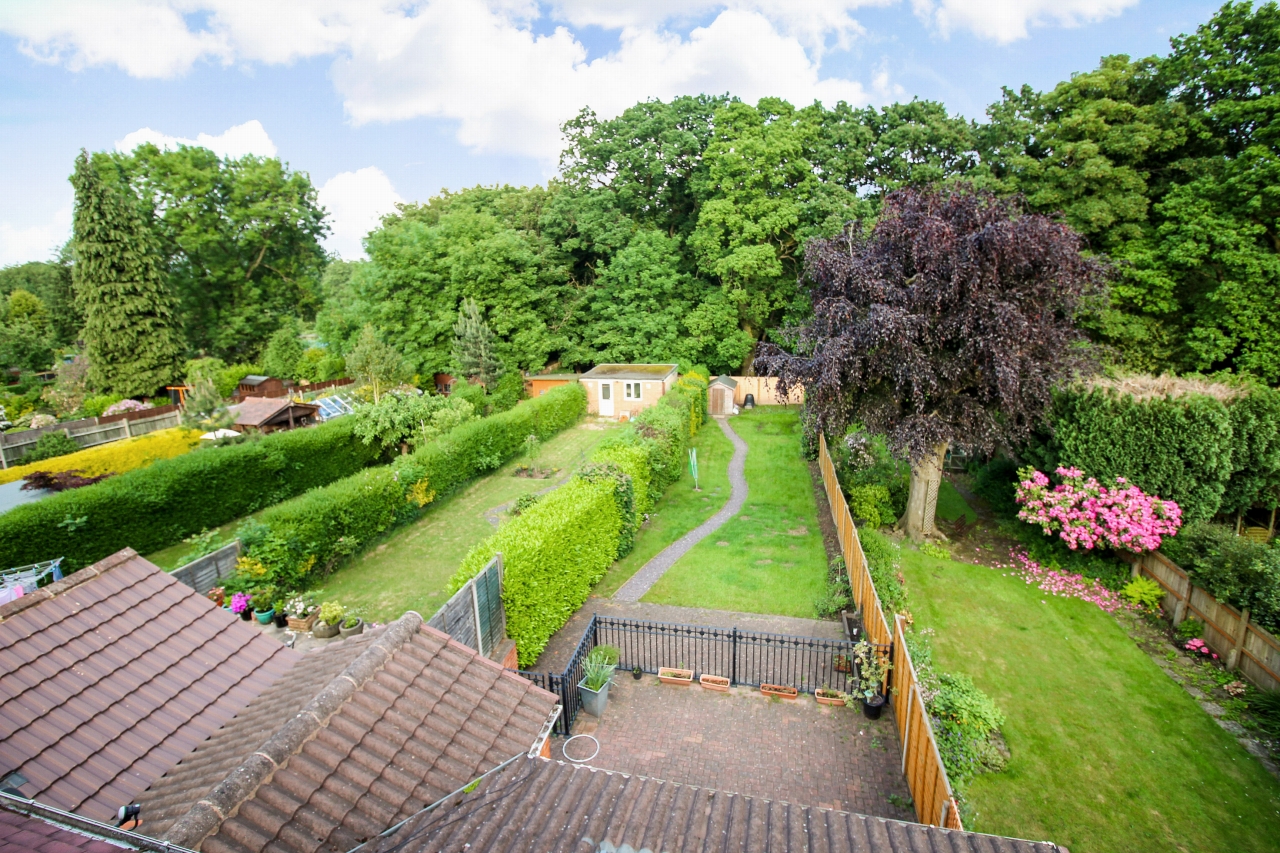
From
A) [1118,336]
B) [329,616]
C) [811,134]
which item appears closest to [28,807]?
[329,616]

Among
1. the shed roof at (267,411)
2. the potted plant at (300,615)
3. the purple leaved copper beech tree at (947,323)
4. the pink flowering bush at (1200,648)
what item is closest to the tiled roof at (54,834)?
the potted plant at (300,615)

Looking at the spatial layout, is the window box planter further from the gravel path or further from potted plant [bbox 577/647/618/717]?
the gravel path

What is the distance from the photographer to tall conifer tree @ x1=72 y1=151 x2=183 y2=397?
34.5 metres

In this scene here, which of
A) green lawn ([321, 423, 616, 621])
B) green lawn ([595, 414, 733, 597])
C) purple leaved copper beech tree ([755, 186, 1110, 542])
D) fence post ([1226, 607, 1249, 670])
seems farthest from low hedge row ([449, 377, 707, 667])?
fence post ([1226, 607, 1249, 670])

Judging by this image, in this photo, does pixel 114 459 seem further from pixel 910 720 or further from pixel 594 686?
pixel 910 720

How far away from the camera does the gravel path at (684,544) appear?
14227 mm

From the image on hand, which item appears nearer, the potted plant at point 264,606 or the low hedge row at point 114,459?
the potted plant at point 264,606

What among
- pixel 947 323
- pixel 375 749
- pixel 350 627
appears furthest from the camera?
pixel 947 323

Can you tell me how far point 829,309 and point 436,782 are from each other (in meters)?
12.6

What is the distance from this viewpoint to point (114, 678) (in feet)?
15.6

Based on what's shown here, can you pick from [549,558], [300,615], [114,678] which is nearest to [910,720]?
[549,558]

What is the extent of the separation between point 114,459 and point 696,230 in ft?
93.0

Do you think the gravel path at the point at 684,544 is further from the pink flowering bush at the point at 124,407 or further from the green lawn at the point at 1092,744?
the pink flowering bush at the point at 124,407

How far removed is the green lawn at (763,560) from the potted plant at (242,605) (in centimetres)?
822
